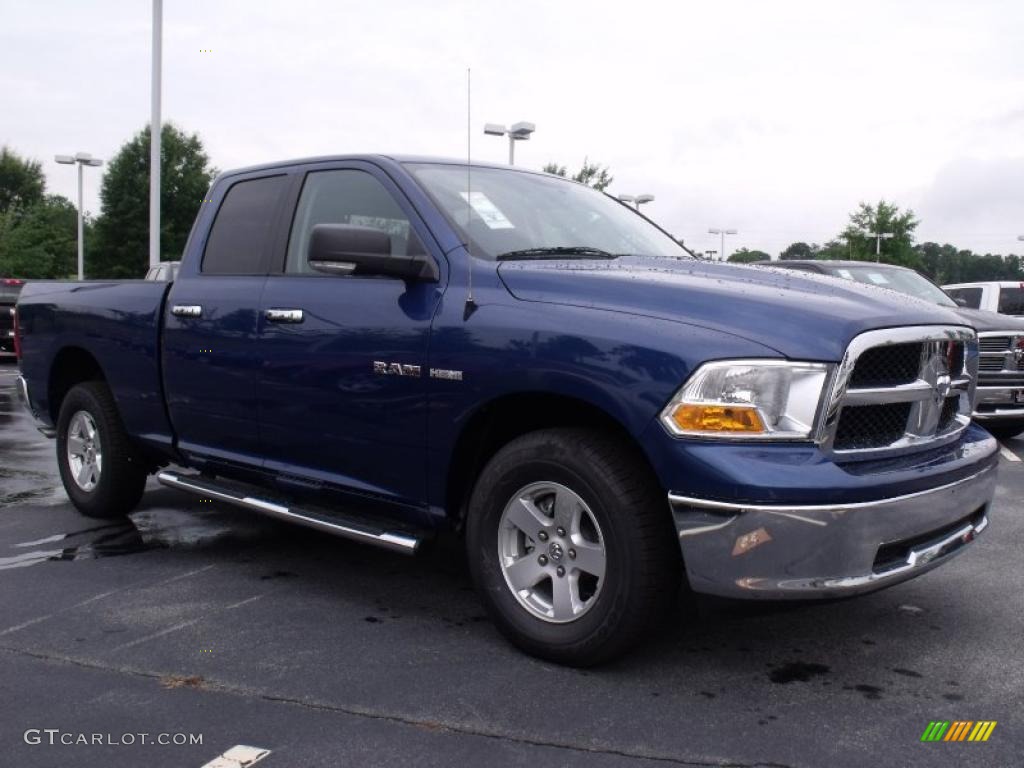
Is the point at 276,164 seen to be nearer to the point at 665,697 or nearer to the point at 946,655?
the point at 665,697

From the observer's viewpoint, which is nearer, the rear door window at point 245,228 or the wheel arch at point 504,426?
the wheel arch at point 504,426

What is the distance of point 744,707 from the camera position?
10.8 ft

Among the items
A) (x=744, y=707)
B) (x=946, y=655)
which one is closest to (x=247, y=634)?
(x=744, y=707)

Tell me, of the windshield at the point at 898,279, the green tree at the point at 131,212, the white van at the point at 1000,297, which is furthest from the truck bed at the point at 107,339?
the green tree at the point at 131,212

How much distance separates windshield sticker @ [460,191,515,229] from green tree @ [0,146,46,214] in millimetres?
62667

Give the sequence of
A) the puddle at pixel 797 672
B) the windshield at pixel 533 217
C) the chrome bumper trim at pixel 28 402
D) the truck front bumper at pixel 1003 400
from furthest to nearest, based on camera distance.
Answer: the truck front bumper at pixel 1003 400 < the chrome bumper trim at pixel 28 402 < the windshield at pixel 533 217 < the puddle at pixel 797 672

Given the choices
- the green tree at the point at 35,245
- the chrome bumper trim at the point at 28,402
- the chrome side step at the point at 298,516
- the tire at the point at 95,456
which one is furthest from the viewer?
the green tree at the point at 35,245

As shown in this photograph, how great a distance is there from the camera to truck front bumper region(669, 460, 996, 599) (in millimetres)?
3059

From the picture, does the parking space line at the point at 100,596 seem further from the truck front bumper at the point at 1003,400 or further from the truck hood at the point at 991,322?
the truck hood at the point at 991,322

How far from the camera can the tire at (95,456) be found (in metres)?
5.70

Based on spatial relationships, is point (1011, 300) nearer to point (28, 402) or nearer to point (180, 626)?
point (28, 402)

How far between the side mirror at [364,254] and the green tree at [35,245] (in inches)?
1578

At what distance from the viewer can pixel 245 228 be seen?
502 cm

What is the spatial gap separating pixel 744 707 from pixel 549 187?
261 cm
